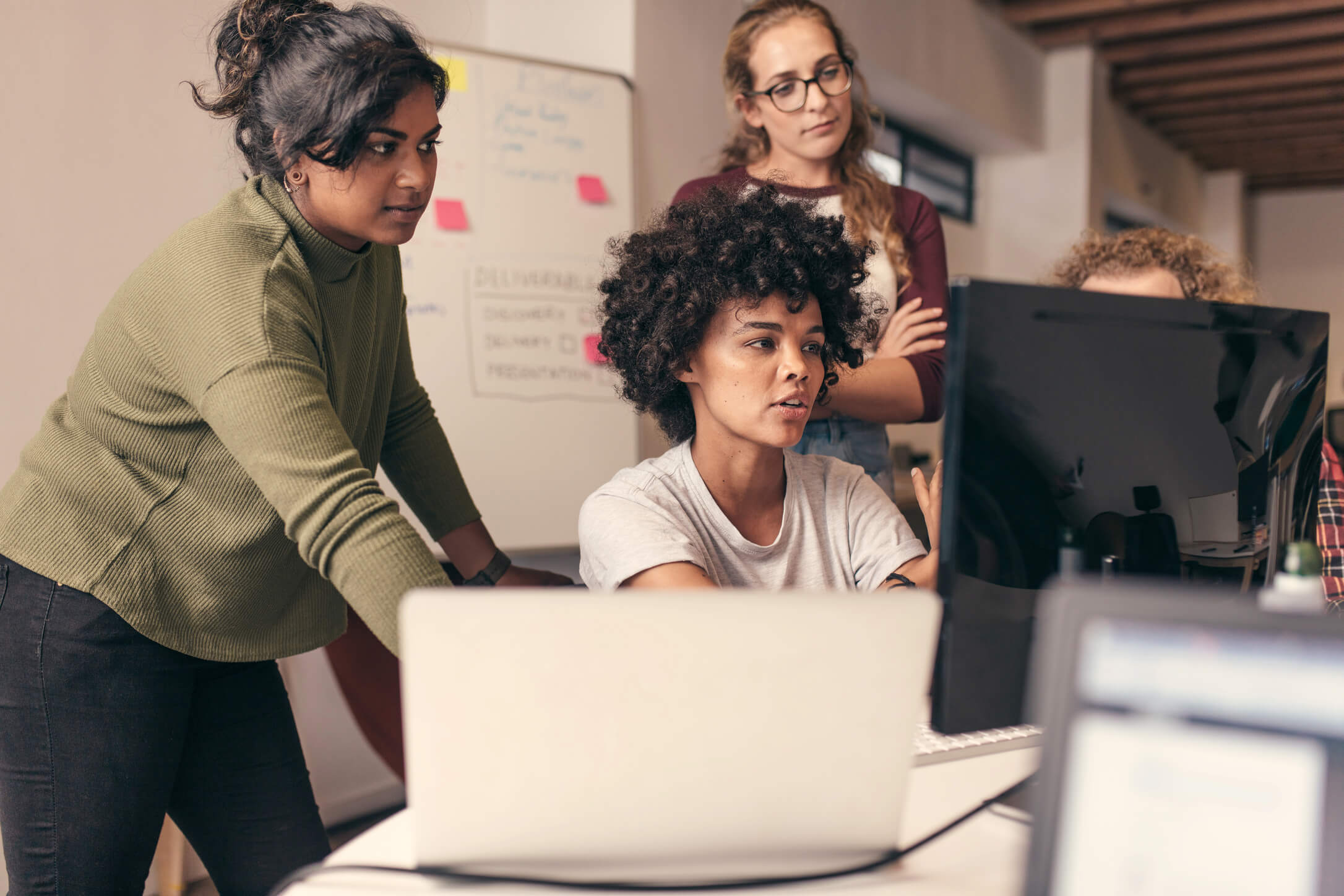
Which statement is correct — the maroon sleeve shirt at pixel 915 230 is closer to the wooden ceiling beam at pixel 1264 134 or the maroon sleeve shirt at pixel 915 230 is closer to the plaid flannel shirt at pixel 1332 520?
the plaid flannel shirt at pixel 1332 520

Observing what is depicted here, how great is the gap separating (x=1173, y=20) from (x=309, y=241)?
17.3 ft

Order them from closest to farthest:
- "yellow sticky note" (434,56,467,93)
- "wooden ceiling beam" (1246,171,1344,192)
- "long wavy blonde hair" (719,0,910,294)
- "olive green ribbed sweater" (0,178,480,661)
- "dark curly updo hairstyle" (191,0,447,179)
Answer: "olive green ribbed sweater" (0,178,480,661), "dark curly updo hairstyle" (191,0,447,179), "long wavy blonde hair" (719,0,910,294), "yellow sticky note" (434,56,467,93), "wooden ceiling beam" (1246,171,1344,192)

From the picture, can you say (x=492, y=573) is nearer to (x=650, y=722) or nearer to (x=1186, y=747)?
(x=650, y=722)

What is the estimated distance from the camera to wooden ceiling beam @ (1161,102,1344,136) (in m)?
6.45

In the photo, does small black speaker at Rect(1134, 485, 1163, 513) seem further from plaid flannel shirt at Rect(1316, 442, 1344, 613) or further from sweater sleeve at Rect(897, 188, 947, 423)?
sweater sleeve at Rect(897, 188, 947, 423)

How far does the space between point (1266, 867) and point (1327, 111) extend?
7457mm

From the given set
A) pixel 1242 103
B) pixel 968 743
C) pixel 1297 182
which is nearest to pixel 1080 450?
pixel 968 743

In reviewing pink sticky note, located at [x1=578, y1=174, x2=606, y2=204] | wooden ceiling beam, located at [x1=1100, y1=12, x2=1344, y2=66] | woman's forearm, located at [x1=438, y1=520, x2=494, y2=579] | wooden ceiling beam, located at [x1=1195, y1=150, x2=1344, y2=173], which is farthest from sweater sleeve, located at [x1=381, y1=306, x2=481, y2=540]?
wooden ceiling beam, located at [x1=1195, y1=150, x2=1344, y2=173]

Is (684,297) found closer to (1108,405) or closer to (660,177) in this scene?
(1108,405)

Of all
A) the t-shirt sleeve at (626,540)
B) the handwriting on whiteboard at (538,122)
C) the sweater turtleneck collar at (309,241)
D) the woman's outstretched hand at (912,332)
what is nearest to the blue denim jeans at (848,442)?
the woman's outstretched hand at (912,332)

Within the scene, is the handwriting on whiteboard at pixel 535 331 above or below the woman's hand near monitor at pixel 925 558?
above

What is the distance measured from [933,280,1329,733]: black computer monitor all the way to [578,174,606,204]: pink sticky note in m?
2.14

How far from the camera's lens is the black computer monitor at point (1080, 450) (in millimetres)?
756

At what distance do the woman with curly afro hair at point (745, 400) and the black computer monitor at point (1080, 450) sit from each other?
0.42m
